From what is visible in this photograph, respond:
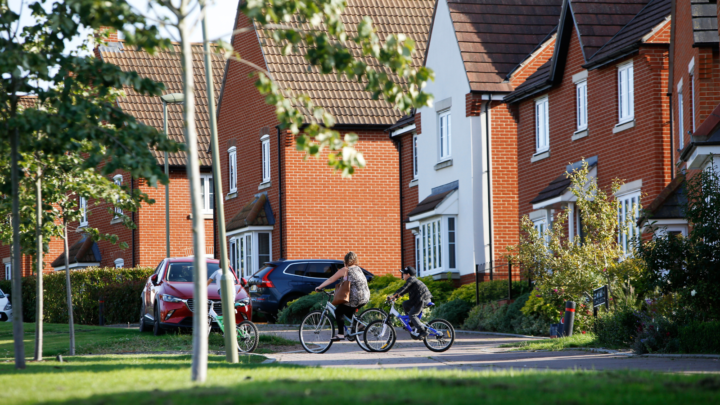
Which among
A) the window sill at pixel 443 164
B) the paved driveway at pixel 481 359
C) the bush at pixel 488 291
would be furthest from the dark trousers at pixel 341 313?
the window sill at pixel 443 164

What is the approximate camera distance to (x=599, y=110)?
22.1m

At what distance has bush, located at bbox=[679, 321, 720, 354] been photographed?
13.6m

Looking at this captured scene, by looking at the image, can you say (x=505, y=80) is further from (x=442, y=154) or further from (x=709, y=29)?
(x=709, y=29)

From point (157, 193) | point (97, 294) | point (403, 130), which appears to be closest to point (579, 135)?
point (403, 130)

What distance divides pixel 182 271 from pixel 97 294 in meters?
10.6

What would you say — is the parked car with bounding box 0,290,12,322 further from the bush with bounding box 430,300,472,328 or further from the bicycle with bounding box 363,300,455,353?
the bicycle with bounding box 363,300,455,353

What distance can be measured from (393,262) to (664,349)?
60.6 feet

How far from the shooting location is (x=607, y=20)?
23.0 metres

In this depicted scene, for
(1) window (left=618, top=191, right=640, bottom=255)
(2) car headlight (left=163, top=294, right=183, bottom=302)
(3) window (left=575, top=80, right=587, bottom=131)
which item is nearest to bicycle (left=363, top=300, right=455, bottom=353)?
(2) car headlight (left=163, top=294, right=183, bottom=302)

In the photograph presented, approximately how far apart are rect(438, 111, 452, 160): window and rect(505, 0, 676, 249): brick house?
242cm

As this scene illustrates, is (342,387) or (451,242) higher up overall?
(451,242)

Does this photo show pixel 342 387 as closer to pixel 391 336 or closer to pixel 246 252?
pixel 391 336

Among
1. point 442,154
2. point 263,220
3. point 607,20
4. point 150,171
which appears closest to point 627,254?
point 607,20

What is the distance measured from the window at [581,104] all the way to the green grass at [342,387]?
1316 centimetres
